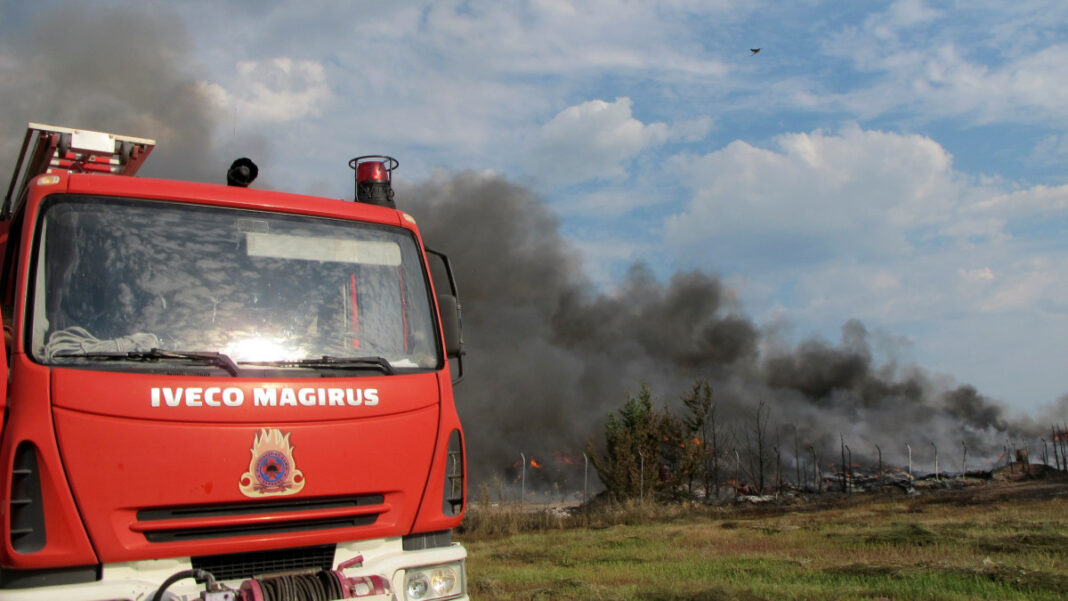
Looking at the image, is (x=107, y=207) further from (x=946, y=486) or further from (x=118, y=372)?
(x=946, y=486)

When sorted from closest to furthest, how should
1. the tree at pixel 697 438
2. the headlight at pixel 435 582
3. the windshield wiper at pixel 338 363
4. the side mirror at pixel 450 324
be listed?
the windshield wiper at pixel 338 363 → the headlight at pixel 435 582 → the side mirror at pixel 450 324 → the tree at pixel 697 438

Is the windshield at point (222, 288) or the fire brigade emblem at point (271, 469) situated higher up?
the windshield at point (222, 288)

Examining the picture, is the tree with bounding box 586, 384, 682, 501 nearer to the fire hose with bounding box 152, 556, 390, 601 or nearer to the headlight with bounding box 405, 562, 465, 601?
the headlight with bounding box 405, 562, 465, 601

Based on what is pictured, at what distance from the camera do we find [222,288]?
4.59 meters

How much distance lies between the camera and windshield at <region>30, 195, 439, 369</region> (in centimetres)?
419

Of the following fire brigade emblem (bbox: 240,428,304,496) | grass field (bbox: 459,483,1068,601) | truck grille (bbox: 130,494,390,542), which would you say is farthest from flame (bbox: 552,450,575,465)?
fire brigade emblem (bbox: 240,428,304,496)

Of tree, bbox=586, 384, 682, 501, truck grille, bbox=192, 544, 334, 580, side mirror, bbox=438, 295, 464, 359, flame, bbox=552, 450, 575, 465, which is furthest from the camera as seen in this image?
flame, bbox=552, 450, 575, 465

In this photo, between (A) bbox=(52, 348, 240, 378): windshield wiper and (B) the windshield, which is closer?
(A) bbox=(52, 348, 240, 378): windshield wiper

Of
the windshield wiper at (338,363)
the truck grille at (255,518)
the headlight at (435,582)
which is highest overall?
the windshield wiper at (338,363)

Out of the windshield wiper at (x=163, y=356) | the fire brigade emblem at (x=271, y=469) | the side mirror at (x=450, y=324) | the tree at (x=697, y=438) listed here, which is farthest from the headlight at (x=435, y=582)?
the tree at (x=697, y=438)

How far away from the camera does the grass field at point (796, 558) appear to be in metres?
7.30

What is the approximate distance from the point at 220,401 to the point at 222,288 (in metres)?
0.75

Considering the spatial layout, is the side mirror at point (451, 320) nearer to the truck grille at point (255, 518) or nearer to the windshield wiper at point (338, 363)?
the windshield wiper at point (338, 363)

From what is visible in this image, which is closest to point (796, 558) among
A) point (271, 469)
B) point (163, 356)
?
point (271, 469)
